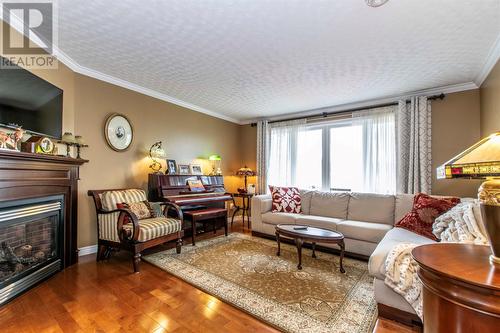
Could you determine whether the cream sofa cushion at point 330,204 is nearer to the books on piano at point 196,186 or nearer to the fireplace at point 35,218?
the books on piano at point 196,186

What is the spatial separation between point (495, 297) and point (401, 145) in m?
3.65

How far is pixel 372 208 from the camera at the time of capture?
3.50 meters

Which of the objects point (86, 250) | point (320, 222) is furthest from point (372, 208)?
point (86, 250)

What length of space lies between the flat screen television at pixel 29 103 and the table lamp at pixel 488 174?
3.27 m

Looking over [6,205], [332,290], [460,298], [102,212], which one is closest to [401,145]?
[332,290]

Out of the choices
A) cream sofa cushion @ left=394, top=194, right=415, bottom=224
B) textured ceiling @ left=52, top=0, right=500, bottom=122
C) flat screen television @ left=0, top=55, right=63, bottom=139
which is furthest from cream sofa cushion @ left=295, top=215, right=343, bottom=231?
flat screen television @ left=0, top=55, right=63, bottom=139

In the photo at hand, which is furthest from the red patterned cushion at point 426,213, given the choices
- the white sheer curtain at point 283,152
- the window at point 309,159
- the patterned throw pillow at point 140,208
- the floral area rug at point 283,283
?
the patterned throw pillow at point 140,208

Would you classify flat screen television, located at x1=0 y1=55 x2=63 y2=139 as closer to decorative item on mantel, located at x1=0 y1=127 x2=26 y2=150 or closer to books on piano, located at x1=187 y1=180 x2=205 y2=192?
decorative item on mantel, located at x1=0 y1=127 x2=26 y2=150

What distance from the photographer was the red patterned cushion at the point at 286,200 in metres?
4.13

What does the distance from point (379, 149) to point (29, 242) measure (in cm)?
507

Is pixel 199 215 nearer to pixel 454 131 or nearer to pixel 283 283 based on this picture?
pixel 283 283

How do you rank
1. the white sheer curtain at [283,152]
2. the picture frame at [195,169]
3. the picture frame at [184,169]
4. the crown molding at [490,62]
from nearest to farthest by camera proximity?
the crown molding at [490,62] → the picture frame at [184,169] → the picture frame at [195,169] → the white sheer curtain at [283,152]

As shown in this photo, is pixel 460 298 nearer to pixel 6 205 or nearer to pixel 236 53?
pixel 236 53

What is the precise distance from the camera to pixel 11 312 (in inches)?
71.5
